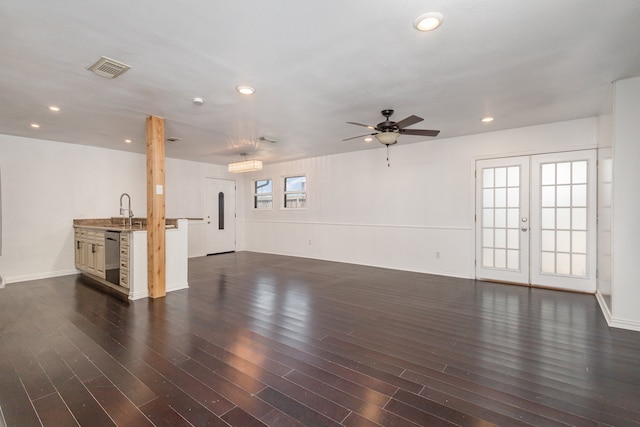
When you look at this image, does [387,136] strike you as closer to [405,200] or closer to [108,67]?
[405,200]

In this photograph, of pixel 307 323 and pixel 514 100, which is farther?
pixel 514 100

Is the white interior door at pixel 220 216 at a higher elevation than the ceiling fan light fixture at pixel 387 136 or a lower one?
lower

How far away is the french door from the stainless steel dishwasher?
5.94 meters

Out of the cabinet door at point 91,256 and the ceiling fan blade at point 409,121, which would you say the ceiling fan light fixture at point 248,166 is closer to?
the cabinet door at point 91,256

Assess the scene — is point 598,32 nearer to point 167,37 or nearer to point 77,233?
point 167,37

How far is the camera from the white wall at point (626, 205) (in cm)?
322

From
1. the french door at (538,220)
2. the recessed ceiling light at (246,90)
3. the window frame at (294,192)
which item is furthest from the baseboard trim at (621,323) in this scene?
the window frame at (294,192)

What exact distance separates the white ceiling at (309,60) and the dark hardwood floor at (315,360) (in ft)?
8.48

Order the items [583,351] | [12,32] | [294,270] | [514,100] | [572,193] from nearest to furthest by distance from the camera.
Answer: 1. [12,32]
2. [583,351]
3. [514,100]
4. [572,193]
5. [294,270]

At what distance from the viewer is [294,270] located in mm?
6230

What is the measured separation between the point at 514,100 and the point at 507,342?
287cm

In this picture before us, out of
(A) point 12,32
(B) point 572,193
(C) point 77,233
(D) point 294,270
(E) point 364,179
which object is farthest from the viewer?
(E) point 364,179

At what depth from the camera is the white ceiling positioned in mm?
2143

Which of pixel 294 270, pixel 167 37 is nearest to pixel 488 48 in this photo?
pixel 167 37
